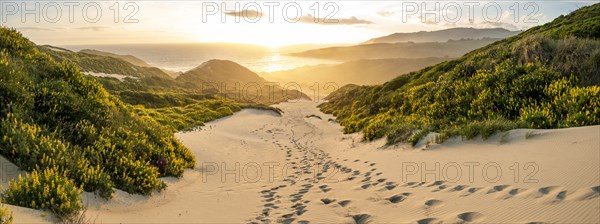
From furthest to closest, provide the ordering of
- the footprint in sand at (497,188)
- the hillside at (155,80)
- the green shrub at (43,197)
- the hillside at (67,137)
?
the hillside at (155,80), the hillside at (67,137), the footprint in sand at (497,188), the green shrub at (43,197)

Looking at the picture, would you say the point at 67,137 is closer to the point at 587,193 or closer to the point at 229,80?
the point at 587,193

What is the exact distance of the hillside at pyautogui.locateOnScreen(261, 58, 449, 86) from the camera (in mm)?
Answer: 152375

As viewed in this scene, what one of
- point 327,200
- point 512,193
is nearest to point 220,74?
point 327,200

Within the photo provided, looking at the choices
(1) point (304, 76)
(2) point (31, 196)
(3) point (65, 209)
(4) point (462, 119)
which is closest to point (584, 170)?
(4) point (462, 119)

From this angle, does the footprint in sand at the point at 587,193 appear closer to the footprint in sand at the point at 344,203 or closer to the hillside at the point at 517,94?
the footprint in sand at the point at 344,203

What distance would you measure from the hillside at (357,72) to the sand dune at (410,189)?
452 ft

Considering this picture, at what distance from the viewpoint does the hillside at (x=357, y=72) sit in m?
152

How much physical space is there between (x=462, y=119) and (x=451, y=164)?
13.3 ft

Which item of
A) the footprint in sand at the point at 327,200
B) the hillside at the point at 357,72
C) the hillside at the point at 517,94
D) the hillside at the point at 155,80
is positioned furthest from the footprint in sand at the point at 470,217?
the hillside at the point at 357,72

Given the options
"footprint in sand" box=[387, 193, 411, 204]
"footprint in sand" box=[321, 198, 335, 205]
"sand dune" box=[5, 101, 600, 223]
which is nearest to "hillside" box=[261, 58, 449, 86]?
"sand dune" box=[5, 101, 600, 223]

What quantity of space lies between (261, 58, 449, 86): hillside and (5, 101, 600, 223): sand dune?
138 m

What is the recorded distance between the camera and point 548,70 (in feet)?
35.9

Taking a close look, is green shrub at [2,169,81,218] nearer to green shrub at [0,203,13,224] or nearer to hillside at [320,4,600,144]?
green shrub at [0,203,13,224]

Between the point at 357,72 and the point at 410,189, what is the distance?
162673mm
